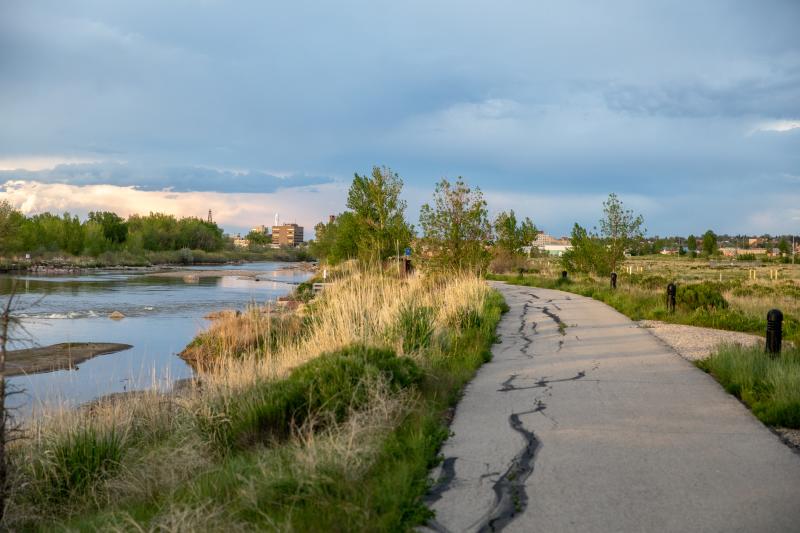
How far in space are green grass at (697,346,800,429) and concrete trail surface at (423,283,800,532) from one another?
197mm

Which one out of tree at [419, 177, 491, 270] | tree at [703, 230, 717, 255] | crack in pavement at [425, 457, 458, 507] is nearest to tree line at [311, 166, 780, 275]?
tree at [419, 177, 491, 270]

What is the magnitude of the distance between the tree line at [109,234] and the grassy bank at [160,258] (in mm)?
2014

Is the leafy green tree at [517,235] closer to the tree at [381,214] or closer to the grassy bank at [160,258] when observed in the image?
the tree at [381,214]

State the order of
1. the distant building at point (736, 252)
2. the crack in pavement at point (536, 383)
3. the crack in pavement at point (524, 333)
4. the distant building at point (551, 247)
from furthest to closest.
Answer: the distant building at point (736, 252), the distant building at point (551, 247), the crack in pavement at point (524, 333), the crack in pavement at point (536, 383)

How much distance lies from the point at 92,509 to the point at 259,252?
163 metres

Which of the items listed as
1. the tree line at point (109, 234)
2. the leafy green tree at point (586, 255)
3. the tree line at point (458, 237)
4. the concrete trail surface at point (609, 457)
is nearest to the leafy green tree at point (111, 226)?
the tree line at point (109, 234)

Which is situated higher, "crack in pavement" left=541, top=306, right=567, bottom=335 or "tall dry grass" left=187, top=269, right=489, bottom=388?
"tall dry grass" left=187, top=269, right=489, bottom=388

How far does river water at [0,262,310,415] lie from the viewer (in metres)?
12.5

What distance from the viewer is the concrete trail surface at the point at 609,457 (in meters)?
4.26

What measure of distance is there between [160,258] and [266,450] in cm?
11534

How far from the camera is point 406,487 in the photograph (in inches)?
176

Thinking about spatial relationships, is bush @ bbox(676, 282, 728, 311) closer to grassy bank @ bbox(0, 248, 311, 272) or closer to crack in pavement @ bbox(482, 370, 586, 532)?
crack in pavement @ bbox(482, 370, 586, 532)

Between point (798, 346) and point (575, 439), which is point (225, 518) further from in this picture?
point (798, 346)

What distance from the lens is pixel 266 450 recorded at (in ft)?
19.0
